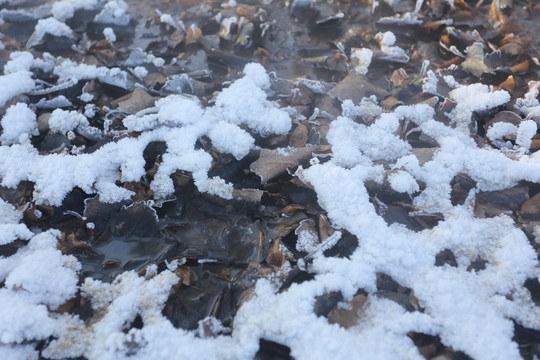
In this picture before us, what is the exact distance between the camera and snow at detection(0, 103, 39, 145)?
1.81 m

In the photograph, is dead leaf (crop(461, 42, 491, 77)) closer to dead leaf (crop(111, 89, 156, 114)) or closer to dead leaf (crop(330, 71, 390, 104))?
dead leaf (crop(330, 71, 390, 104))

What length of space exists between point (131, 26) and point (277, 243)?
2057mm

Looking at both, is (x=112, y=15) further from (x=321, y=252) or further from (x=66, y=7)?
(x=321, y=252)

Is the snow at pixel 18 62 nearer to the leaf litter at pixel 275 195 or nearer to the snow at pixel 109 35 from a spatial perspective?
the leaf litter at pixel 275 195

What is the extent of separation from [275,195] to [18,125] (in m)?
1.27

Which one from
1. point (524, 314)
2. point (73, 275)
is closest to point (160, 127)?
point (73, 275)

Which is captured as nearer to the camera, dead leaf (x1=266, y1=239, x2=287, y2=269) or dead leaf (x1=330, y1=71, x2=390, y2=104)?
dead leaf (x1=266, y1=239, x2=287, y2=269)

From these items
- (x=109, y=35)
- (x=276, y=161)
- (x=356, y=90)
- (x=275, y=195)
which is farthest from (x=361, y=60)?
(x=109, y=35)

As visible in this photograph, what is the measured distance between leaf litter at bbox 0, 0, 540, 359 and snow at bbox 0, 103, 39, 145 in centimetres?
1

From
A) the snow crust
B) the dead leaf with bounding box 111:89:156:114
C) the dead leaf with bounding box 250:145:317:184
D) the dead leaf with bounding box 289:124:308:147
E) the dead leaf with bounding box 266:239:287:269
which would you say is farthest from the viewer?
the dead leaf with bounding box 111:89:156:114

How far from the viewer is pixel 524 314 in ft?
3.98

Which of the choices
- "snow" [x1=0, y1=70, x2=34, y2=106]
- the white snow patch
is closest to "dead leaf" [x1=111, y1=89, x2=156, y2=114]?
"snow" [x1=0, y1=70, x2=34, y2=106]

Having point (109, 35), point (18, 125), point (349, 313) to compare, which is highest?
point (109, 35)

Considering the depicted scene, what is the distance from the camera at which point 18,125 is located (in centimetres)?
183
